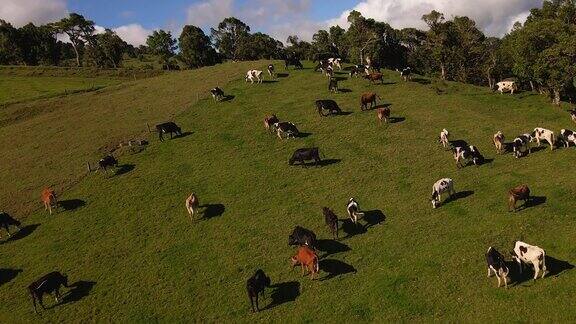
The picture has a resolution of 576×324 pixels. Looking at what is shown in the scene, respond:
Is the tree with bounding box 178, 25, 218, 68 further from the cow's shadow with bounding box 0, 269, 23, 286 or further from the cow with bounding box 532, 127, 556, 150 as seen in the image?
the cow with bounding box 532, 127, 556, 150

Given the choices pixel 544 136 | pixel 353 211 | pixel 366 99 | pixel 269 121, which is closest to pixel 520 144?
pixel 544 136

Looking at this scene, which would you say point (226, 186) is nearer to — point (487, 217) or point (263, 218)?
point (263, 218)

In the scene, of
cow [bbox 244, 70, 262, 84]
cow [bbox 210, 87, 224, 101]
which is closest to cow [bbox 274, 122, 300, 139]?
cow [bbox 210, 87, 224, 101]

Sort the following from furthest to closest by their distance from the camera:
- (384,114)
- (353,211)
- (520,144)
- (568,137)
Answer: (384,114)
(520,144)
(568,137)
(353,211)

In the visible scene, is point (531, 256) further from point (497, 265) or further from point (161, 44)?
point (161, 44)

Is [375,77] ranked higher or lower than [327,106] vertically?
higher

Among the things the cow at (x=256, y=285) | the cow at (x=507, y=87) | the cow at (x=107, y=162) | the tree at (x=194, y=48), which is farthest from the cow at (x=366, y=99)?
the tree at (x=194, y=48)
